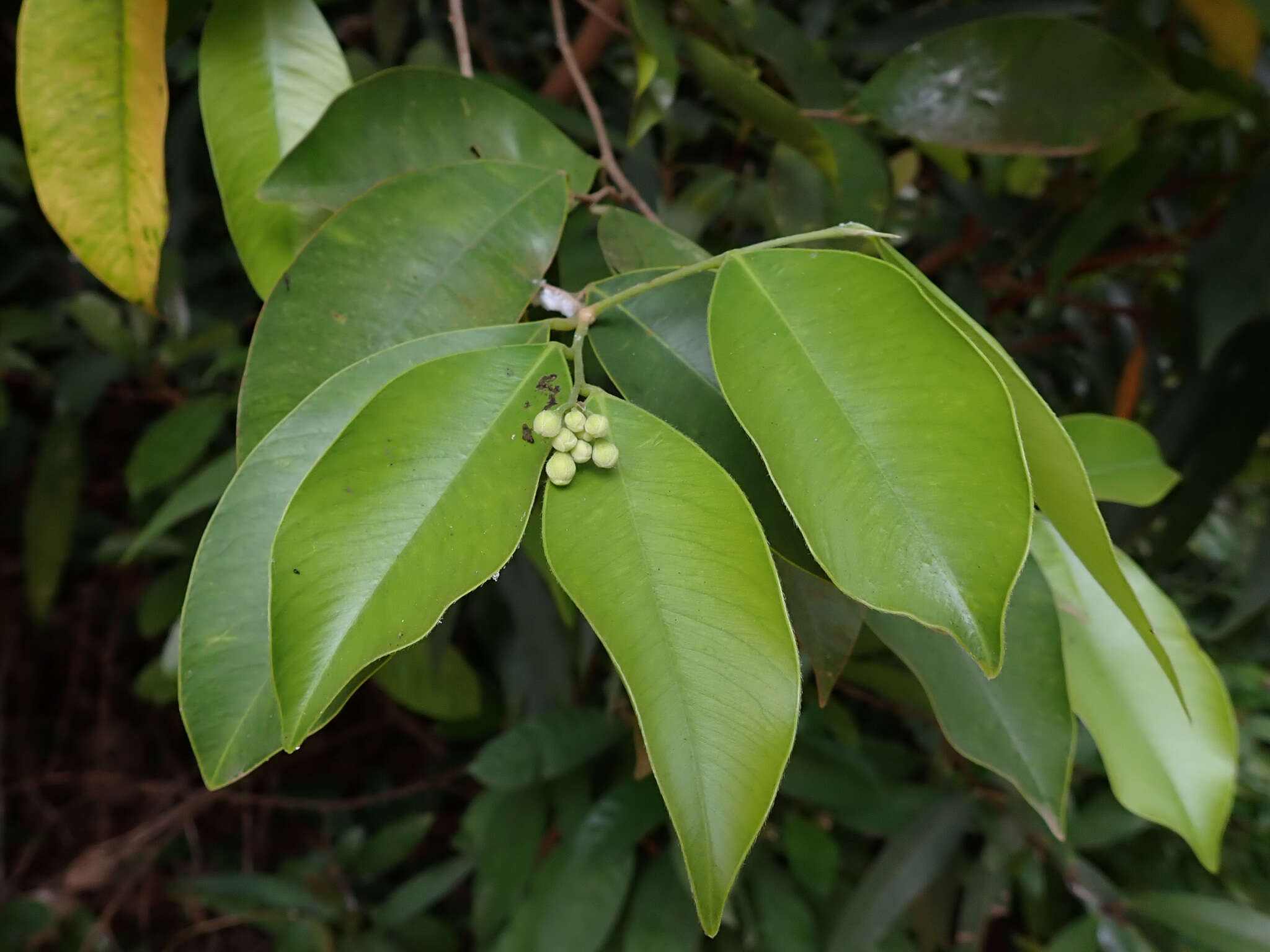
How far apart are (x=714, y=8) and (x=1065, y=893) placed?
1249 mm

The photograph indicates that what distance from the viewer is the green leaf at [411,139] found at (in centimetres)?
39

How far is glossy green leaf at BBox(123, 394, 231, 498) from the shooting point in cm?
88

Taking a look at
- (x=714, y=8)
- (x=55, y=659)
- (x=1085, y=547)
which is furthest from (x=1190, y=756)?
(x=55, y=659)

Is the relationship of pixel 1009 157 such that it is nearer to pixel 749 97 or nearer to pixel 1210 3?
pixel 1210 3

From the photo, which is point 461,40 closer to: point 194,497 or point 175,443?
point 194,497

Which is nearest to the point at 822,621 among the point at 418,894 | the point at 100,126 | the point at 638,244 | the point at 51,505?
the point at 638,244

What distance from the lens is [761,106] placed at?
51 cm

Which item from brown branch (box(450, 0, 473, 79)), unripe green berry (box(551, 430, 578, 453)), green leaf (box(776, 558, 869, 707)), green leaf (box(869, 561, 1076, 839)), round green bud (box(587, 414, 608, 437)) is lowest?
green leaf (box(869, 561, 1076, 839))

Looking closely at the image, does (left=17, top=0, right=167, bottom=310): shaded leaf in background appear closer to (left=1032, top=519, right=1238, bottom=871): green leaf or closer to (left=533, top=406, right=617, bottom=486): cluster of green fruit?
(left=533, top=406, right=617, bottom=486): cluster of green fruit

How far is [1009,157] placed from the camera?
1061 mm

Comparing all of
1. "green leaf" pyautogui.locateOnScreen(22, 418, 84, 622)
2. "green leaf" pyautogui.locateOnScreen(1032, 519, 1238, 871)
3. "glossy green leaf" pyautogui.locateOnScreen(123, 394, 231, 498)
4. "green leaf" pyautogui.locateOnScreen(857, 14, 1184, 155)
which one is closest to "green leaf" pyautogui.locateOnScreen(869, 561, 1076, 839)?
"green leaf" pyautogui.locateOnScreen(1032, 519, 1238, 871)

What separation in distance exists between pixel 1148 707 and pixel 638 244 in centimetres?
41

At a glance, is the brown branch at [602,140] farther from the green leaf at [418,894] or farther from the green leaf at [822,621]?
the green leaf at [418,894]

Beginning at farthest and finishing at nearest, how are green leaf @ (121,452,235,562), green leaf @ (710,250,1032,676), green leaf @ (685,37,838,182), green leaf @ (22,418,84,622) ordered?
green leaf @ (22,418,84,622) → green leaf @ (121,452,235,562) → green leaf @ (685,37,838,182) → green leaf @ (710,250,1032,676)
